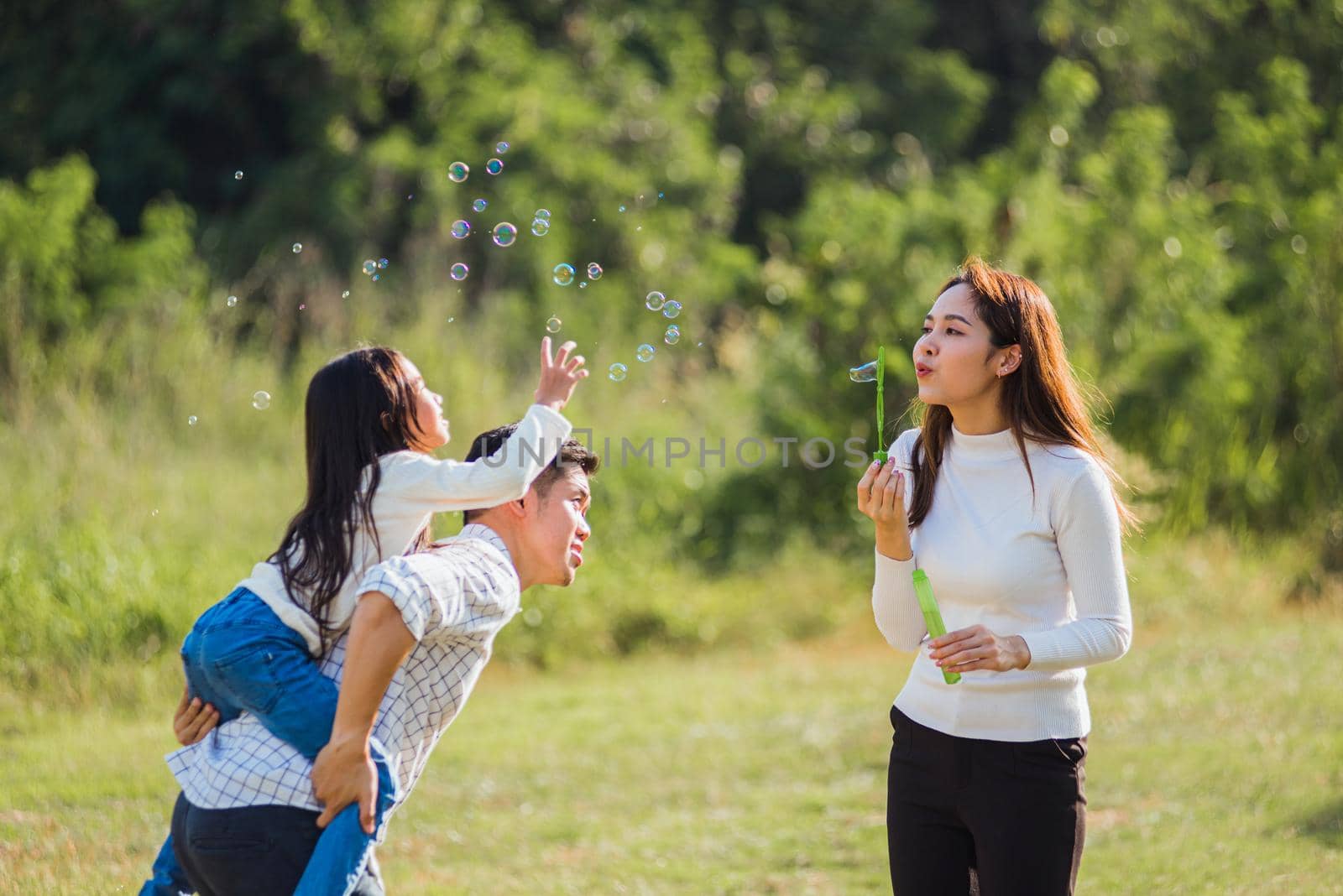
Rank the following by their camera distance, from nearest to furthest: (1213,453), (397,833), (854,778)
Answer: (397,833) → (854,778) → (1213,453)

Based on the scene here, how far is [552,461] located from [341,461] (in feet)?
1.50

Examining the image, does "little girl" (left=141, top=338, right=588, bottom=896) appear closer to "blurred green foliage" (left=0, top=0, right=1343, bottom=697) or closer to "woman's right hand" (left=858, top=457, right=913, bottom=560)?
"woman's right hand" (left=858, top=457, right=913, bottom=560)

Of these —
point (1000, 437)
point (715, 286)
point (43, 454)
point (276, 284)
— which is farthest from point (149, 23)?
point (1000, 437)

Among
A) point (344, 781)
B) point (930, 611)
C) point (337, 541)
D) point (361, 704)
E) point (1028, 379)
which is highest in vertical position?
point (1028, 379)

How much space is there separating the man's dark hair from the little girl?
0.06 m

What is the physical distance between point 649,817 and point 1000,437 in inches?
142

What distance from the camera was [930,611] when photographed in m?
2.91

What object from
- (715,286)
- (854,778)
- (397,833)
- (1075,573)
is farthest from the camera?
(715,286)

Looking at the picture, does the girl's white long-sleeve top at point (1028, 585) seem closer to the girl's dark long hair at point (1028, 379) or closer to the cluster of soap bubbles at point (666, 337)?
the girl's dark long hair at point (1028, 379)

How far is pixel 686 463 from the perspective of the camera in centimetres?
1166

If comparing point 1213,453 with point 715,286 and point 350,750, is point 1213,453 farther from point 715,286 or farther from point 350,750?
point 350,750

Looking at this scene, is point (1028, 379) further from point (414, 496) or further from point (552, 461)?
point (414, 496)

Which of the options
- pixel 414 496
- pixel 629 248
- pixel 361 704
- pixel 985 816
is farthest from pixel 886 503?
pixel 629 248

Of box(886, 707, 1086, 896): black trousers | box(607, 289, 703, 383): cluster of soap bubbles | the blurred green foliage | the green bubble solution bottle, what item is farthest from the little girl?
the blurred green foliage
